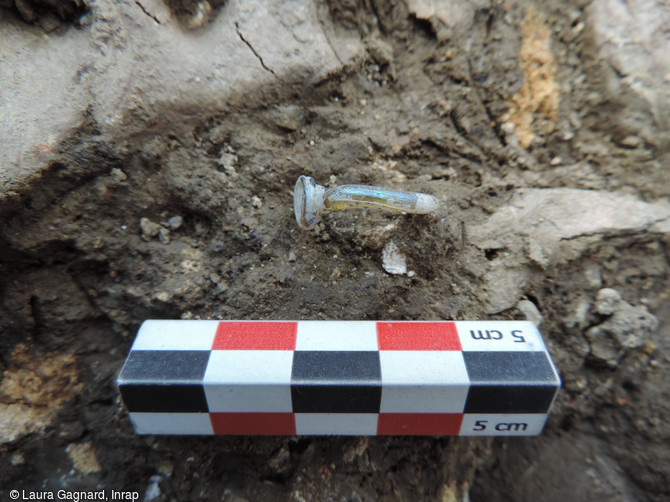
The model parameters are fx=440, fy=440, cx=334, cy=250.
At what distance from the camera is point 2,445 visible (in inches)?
41.4

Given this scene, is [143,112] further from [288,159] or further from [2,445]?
[2,445]

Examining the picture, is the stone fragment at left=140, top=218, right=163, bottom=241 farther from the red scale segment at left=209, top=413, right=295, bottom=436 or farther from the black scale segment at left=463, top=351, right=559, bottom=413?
the black scale segment at left=463, top=351, right=559, bottom=413

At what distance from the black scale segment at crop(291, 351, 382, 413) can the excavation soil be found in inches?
5.2

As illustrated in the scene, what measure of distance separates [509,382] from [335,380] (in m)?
0.39

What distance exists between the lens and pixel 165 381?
97 cm

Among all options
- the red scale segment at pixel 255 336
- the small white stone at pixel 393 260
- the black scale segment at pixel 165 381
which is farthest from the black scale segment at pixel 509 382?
the black scale segment at pixel 165 381

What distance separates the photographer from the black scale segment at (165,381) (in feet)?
3.18

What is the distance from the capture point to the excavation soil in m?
1.07

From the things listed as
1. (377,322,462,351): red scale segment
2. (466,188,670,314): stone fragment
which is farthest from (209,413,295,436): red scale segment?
A: (466,188,670,314): stone fragment

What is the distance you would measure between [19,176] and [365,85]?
921 millimetres

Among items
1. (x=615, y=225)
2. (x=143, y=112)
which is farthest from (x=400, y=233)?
(x=143, y=112)

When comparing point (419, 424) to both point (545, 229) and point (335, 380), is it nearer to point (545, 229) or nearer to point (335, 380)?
point (335, 380)

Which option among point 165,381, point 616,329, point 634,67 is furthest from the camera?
point 634,67

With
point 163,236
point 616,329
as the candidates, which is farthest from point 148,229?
point 616,329
